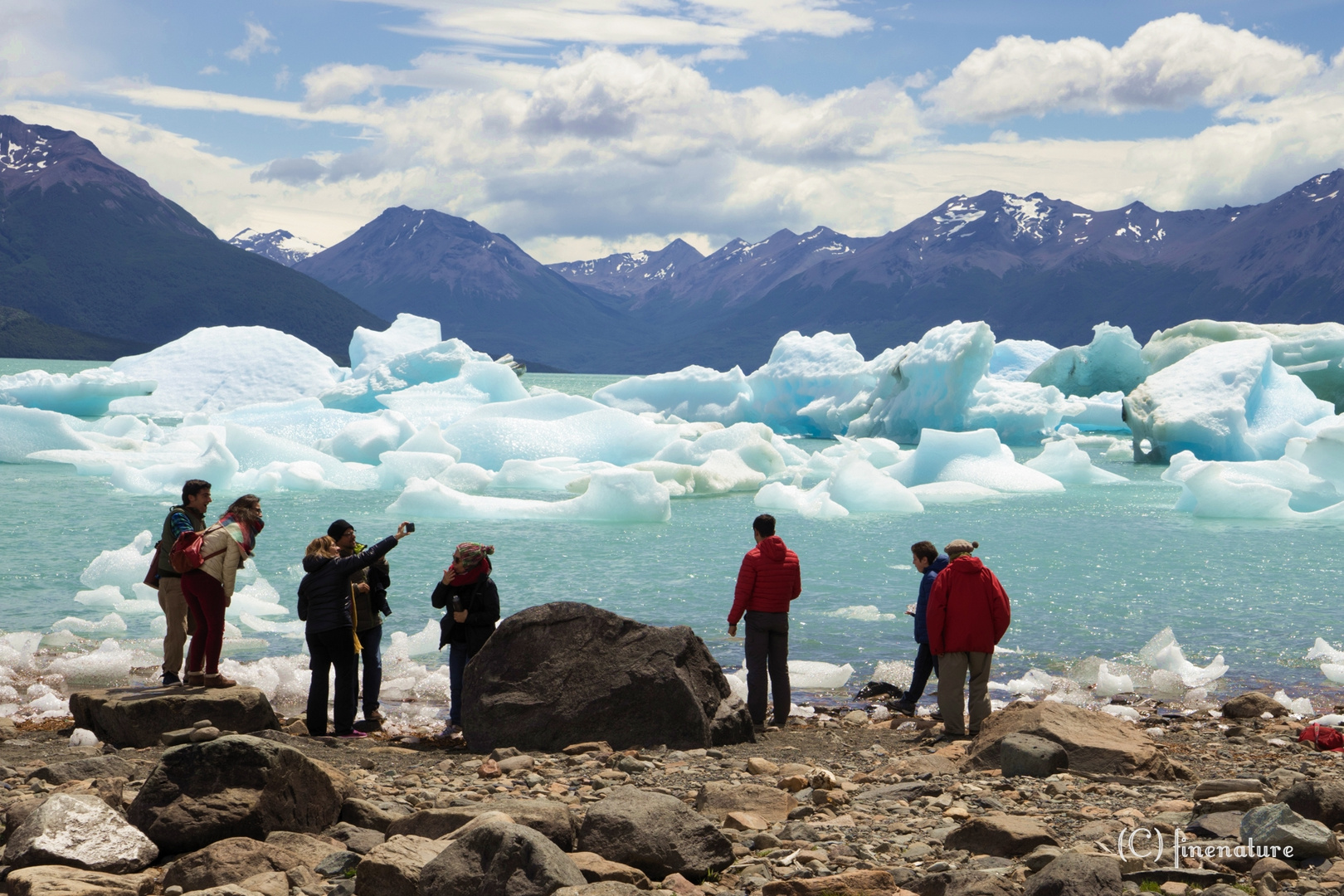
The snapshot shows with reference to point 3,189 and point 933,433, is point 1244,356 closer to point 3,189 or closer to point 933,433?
point 933,433

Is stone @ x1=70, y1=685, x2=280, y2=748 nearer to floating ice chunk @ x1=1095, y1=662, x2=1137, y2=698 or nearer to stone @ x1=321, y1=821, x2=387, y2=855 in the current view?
stone @ x1=321, y1=821, x2=387, y2=855

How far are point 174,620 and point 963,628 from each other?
3.75 metres

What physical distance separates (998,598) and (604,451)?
1542 cm

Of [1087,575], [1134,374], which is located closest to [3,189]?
[1134,374]

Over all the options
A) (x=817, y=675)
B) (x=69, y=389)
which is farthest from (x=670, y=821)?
(x=69, y=389)

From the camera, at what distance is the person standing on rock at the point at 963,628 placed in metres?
5.31

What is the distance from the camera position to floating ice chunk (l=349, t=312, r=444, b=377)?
3106 centimetres

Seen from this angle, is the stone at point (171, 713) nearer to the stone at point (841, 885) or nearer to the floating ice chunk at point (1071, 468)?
the stone at point (841, 885)

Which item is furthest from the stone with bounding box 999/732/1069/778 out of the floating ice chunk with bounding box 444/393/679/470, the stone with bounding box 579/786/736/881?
the floating ice chunk with bounding box 444/393/679/470

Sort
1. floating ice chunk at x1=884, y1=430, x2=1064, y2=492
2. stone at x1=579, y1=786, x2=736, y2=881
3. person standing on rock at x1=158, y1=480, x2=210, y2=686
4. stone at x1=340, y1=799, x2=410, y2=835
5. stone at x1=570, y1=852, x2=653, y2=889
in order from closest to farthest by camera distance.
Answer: stone at x1=570, y1=852, x2=653, y2=889
stone at x1=579, y1=786, x2=736, y2=881
stone at x1=340, y1=799, x2=410, y2=835
person standing on rock at x1=158, y1=480, x2=210, y2=686
floating ice chunk at x1=884, y1=430, x2=1064, y2=492

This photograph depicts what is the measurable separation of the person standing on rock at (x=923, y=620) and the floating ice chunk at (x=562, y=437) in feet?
44.9

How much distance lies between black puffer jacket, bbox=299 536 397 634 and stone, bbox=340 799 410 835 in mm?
1436

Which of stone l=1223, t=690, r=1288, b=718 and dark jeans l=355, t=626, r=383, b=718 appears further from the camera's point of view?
stone l=1223, t=690, r=1288, b=718

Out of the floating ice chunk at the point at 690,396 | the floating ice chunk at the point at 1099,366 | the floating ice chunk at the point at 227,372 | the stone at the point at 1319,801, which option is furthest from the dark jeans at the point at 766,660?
the floating ice chunk at the point at 1099,366
